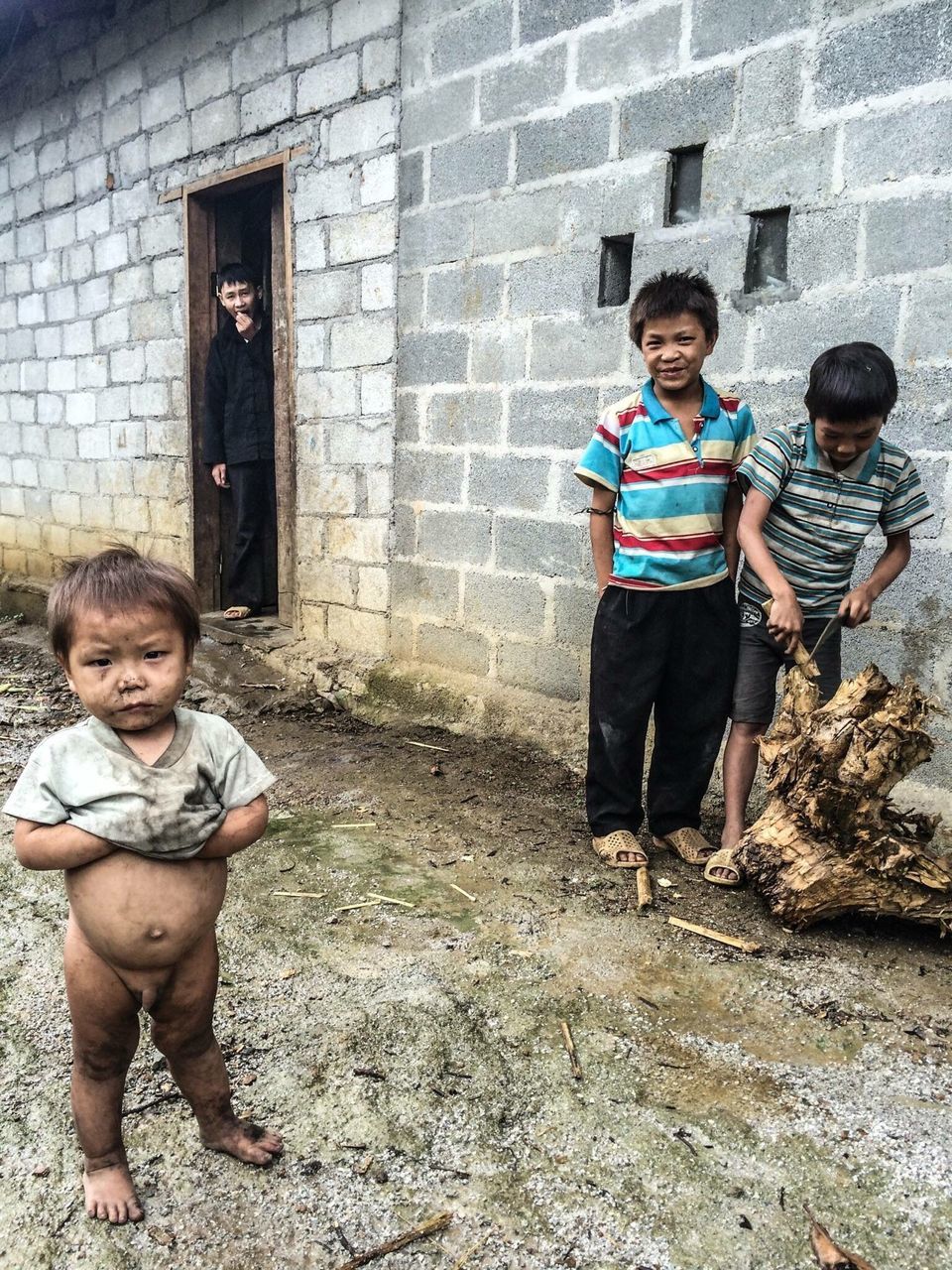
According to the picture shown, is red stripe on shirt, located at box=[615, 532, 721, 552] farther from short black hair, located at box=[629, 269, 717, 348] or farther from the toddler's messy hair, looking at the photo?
the toddler's messy hair

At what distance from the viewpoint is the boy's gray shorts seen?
116 inches

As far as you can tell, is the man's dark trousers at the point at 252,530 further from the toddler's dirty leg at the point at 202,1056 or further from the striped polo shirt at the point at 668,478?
the toddler's dirty leg at the point at 202,1056

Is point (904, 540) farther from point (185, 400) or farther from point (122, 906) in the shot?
point (185, 400)

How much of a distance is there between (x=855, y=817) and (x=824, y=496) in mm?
942

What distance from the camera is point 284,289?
17.2ft

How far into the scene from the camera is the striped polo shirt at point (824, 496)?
2.77 metres

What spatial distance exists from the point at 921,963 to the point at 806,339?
2.05 m

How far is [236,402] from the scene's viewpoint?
561 cm

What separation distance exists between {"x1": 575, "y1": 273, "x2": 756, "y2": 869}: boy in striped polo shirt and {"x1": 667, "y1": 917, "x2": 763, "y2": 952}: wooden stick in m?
0.37

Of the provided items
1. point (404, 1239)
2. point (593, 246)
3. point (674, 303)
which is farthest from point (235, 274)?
point (404, 1239)

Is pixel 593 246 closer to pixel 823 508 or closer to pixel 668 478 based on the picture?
pixel 668 478

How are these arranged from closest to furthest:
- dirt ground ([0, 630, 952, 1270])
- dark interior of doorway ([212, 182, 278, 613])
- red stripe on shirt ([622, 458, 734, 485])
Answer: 1. dirt ground ([0, 630, 952, 1270])
2. red stripe on shirt ([622, 458, 734, 485])
3. dark interior of doorway ([212, 182, 278, 613])

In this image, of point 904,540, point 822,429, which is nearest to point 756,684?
point 904,540

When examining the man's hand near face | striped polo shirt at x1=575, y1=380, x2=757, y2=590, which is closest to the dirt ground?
striped polo shirt at x1=575, y1=380, x2=757, y2=590
